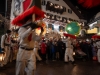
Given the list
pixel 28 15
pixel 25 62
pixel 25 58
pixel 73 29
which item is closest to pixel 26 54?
pixel 25 58

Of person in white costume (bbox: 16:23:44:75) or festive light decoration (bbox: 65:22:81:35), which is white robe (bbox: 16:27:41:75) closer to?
person in white costume (bbox: 16:23:44:75)

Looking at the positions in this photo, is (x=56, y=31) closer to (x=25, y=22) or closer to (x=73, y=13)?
(x=73, y=13)

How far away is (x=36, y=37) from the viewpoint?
3623mm

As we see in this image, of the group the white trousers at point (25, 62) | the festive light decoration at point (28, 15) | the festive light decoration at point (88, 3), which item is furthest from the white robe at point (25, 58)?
the festive light decoration at point (88, 3)

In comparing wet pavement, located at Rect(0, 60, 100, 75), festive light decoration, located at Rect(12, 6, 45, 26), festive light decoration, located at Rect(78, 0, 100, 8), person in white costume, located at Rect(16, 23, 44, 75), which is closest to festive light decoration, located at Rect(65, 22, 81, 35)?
wet pavement, located at Rect(0, 60, 100, 75)

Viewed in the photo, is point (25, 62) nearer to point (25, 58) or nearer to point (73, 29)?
point (25, 58)

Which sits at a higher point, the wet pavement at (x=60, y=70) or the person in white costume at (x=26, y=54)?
the person in white costume at (x=26, y=54)

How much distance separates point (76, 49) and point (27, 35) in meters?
7.77

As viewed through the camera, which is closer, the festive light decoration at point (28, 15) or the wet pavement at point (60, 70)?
the festive light decoration at point (28, 15)

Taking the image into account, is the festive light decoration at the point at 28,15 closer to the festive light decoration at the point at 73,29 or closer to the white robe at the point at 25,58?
the white robe at the point at 25,58

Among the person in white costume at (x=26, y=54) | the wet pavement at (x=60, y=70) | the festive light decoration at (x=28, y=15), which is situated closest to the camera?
the festive light decoration at (x=28, y=15)

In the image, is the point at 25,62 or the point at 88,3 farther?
the point at 25,62

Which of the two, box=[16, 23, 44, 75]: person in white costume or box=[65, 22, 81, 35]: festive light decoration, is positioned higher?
box=[65, 22, 81, 35]: festive light decoration

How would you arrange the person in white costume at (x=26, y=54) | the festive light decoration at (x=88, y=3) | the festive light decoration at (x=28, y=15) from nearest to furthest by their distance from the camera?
the festive light decoration at (x=88, y=3), the festive light decoration at (x=28, y=15), the person in white costume at (x=26, y=54)
